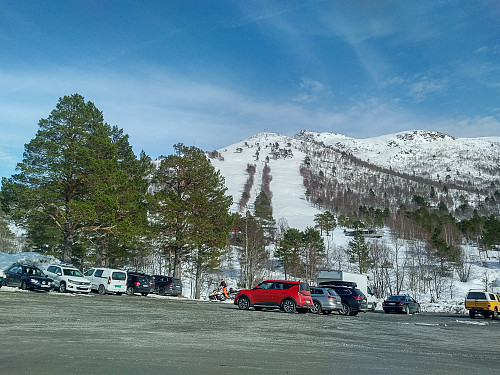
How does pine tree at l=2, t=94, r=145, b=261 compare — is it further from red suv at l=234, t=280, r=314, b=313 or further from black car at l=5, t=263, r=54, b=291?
red suv at l=234, t=280, r=314, b=313

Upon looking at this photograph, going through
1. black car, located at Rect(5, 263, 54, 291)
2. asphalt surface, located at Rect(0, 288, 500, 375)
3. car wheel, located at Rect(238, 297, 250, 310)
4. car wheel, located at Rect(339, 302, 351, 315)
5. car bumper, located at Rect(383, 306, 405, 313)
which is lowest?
car bumper, located at Rect(383, 306, 405, 313)

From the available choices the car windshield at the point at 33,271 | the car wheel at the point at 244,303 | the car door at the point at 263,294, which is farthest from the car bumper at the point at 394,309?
the car windshield at the point at 33,271

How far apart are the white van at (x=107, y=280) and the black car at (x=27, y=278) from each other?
3892 millimetres

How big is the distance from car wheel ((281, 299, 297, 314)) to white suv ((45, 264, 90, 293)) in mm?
12636

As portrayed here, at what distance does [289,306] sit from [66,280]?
13922 mm

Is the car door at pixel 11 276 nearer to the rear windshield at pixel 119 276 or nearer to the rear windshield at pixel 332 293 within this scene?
the rear windshield at pixel 119 276

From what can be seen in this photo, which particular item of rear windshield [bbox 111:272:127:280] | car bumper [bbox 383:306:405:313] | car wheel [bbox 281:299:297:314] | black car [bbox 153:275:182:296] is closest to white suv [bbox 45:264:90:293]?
rear windshield [bbox 111:272:127:280]

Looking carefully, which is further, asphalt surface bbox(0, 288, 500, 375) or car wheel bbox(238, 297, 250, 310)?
car wheel bbox(238, 297, 250, 310)

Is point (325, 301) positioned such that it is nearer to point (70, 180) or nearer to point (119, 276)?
point (119, 276)

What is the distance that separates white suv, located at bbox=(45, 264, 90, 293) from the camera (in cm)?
2739

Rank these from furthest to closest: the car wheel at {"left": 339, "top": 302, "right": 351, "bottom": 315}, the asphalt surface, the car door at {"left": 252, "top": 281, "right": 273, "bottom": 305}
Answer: the car wheel at {"left": 339, "top": 302, "right": 351, "bottom": 315}, the car door at {"left": 252, "top": 281, "right": 273, "bottom": 305}, the asphalt surface

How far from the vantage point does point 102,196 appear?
32844mm

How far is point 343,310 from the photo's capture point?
26641 mm

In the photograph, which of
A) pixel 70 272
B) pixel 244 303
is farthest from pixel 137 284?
pixel 244 303
